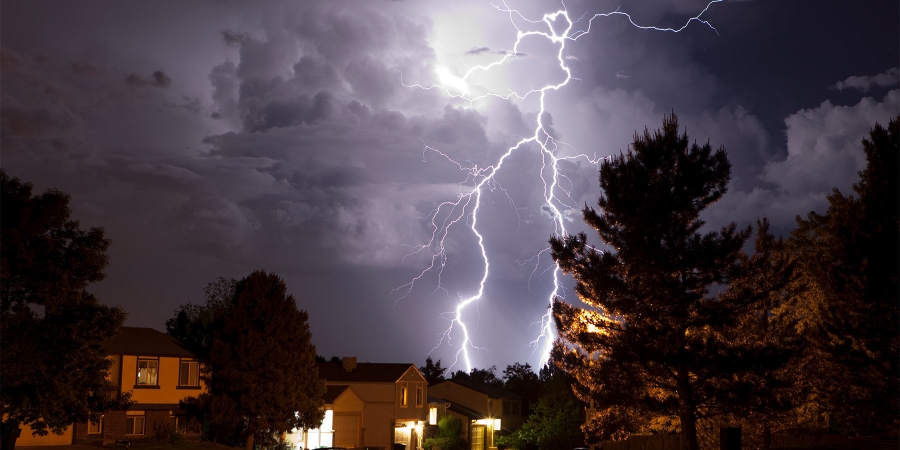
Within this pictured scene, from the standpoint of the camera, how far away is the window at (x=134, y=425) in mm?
29781

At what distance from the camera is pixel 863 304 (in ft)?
76.2

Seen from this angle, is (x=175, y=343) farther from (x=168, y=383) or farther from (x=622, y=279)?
(x=622, y=279)

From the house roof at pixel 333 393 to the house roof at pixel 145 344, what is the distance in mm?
8146

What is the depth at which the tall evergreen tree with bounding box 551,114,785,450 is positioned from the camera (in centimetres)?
1956

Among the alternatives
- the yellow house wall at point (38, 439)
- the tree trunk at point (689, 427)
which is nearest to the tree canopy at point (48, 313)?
the yellow house wall at point (38, 439)

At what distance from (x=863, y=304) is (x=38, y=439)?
27.7 m

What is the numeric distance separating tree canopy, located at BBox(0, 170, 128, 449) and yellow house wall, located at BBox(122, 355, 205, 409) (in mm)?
9529

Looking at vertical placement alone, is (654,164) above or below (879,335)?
above

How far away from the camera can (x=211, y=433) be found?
31.6 m

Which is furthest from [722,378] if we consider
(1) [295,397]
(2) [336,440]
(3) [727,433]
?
(2) [336,440]

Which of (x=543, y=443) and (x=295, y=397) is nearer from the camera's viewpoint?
(x=295, y=397)

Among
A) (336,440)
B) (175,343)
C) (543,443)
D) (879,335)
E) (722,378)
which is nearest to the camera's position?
(722,378)

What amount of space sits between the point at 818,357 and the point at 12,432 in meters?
23.7

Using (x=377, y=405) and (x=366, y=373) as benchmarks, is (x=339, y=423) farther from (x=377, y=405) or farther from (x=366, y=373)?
(x=366, y=373)
